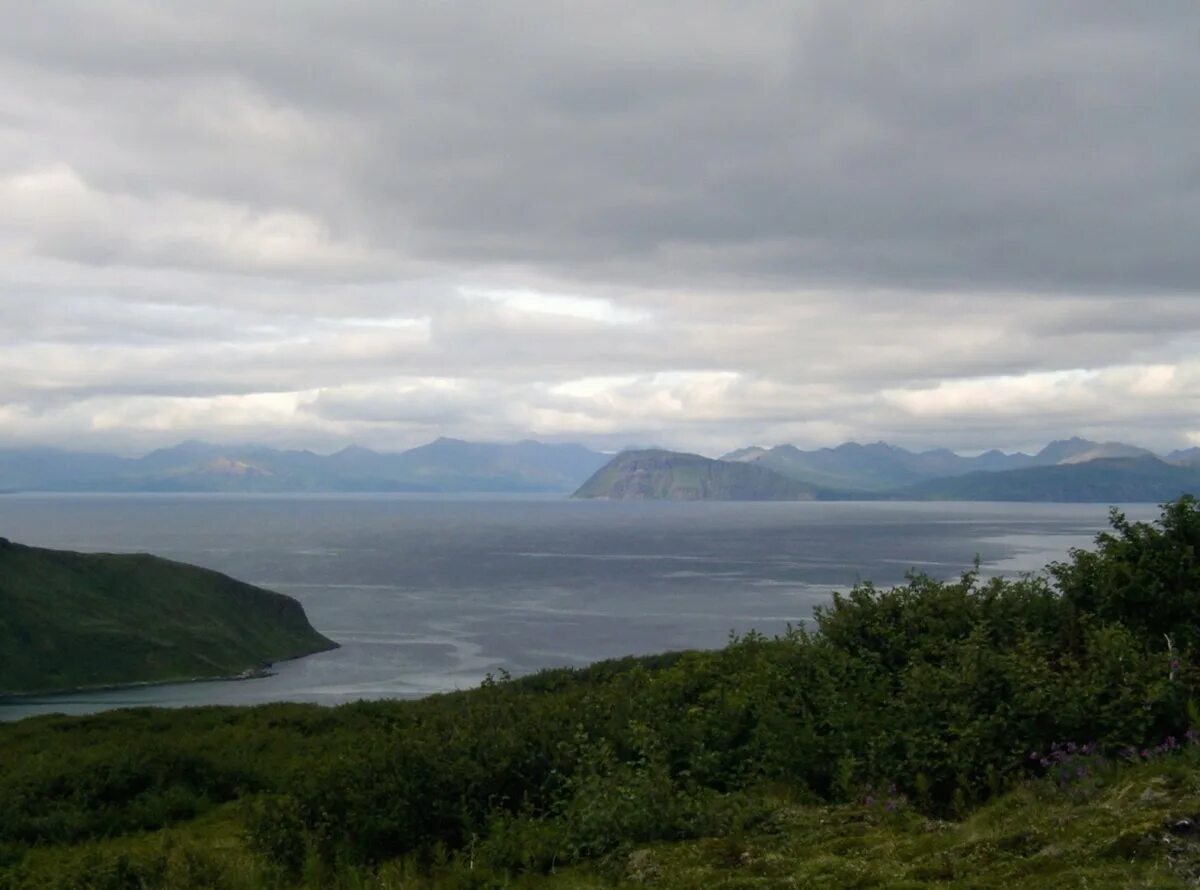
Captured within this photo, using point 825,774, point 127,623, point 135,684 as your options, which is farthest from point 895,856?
point 127,623

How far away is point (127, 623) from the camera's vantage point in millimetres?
115750

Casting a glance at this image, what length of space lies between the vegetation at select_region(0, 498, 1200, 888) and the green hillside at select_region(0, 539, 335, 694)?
98469 mm

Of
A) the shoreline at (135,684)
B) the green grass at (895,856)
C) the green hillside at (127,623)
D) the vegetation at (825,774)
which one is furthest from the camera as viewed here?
the green hillside at (127,623)

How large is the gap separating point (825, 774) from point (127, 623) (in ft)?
389

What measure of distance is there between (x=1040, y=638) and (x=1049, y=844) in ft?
19.6

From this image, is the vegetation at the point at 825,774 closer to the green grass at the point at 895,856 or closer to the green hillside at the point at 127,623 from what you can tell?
the green grass at the point at 895,856

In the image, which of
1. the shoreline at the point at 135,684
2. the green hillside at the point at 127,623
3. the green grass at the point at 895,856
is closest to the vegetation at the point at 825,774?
the green grass at the point at 895,856

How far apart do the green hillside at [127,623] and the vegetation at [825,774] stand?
9847 cm

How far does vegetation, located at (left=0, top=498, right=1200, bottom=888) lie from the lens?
9.31 metres

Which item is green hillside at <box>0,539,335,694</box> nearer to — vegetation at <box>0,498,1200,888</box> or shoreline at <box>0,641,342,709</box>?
shoreline at <box>0,641,342,709</box>

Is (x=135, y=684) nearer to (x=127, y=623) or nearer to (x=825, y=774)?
(x=127, y=623)

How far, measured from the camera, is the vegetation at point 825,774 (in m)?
9.31

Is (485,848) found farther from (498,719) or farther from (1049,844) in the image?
(1049,844)

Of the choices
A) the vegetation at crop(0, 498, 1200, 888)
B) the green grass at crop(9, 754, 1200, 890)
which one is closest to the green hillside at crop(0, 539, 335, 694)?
the vegetation at crop(0, 498, 1200, 888)
